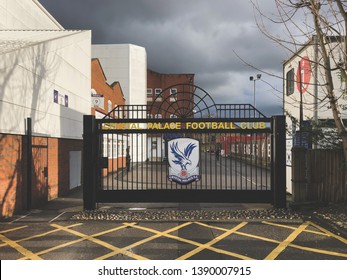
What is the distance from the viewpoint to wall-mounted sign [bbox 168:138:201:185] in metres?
9.97

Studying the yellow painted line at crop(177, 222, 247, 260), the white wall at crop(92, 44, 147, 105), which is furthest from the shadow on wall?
the white wall at crop(92, 44, 147, 105)

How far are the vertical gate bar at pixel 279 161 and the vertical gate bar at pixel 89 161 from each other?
5572 mm

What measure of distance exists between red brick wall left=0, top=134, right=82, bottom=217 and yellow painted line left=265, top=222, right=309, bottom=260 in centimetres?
704

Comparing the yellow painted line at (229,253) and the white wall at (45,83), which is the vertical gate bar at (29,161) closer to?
the white wall at (45,83)

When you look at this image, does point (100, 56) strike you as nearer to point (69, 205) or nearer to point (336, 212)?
point (69, 205)

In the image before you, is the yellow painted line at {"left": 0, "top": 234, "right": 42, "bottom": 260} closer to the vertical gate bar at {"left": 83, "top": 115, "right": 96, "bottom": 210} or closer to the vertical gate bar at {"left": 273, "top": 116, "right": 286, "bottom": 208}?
the vertical gate bar at {"left": 83, "top": 115, "right": 96, "bottom": 210}

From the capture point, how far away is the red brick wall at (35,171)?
8602 millimetres

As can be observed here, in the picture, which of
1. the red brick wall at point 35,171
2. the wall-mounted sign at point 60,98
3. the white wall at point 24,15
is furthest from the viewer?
the white wall at point 24,15

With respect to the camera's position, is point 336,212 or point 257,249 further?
point 336,212

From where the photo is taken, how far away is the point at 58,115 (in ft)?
40.6

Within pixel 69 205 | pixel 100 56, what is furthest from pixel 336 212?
pixel 100 56

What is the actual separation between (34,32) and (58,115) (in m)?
6.08

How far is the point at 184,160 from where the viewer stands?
1002 centimetres

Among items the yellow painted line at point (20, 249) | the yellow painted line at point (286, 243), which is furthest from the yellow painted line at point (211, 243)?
the yellow painted line at point (20, 249)
